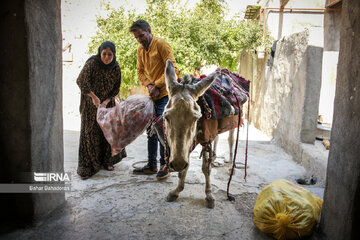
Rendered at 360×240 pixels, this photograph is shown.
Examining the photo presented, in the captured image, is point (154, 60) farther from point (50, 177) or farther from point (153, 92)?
point (50, 177)

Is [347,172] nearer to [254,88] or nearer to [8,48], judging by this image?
[8,48]

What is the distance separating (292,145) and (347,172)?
3338 millimetres

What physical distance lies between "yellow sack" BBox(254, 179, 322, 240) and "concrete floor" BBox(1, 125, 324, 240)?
169mm

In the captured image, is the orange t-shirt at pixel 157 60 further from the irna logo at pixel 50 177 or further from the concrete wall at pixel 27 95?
the irna logo at pixel 50 177

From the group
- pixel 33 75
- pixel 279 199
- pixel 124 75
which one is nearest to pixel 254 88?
pixel 124 75

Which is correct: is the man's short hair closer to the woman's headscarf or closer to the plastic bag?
the woman's headscarf

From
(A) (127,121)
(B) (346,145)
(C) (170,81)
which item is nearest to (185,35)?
(A) (127,121)

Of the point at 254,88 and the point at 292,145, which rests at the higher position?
the point at 254,88

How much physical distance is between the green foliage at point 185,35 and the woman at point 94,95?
5.79 metres

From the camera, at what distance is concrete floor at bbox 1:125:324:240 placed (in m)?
2.37

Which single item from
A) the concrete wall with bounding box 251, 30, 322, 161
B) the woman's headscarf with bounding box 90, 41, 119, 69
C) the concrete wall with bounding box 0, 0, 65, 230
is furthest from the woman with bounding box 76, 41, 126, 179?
the concrete wall with bounding box 251, 30, 322, 161

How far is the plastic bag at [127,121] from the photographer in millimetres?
3258

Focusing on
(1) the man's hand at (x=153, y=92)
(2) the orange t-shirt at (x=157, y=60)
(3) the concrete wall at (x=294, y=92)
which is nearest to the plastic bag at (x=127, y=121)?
(1) the man's hand at (x=153, y=92)

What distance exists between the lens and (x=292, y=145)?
5133mm
